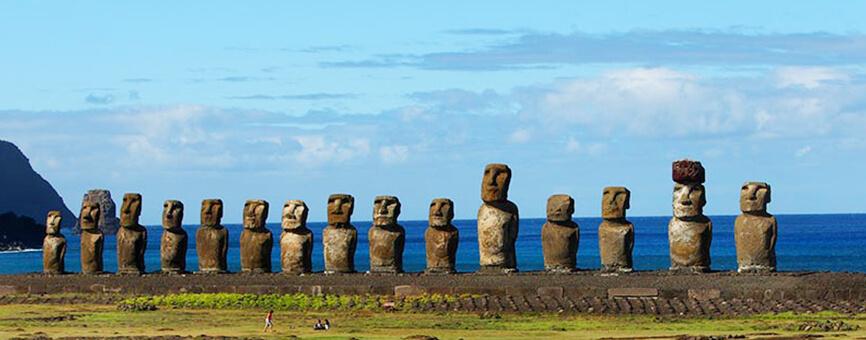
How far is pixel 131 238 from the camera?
1473 inches

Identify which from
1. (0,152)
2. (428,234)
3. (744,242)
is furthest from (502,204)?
(0,152)

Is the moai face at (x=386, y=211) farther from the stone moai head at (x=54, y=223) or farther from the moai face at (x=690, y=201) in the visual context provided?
the stone moai head at (x=54, y=223)

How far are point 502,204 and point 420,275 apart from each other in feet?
6.15

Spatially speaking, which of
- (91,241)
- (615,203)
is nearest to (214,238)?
(91,241)

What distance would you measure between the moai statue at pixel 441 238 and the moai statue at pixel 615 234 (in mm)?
2721

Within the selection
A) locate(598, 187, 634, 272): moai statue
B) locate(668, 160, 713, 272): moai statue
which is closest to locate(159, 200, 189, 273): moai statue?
locate(598, 187, 634, 272): moai statue

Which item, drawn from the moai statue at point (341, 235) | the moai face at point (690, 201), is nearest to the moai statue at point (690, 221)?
the moai face at point (690, 201)

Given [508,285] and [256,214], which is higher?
[256,214]

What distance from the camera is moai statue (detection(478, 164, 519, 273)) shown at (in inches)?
1339

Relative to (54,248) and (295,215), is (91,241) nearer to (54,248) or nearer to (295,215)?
(54,248)

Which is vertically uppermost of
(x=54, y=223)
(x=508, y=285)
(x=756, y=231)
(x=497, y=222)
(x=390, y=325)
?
(x=54, y=223)

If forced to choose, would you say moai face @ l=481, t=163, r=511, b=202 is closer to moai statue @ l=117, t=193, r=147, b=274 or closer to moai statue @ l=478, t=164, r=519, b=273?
moai statue @ l=478, t=164, r=519, b=273

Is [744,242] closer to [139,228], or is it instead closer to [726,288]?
[726,288]

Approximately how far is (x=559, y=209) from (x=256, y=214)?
6.06 metres
